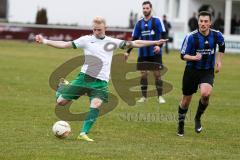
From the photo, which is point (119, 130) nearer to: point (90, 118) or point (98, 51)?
point (90, 118)

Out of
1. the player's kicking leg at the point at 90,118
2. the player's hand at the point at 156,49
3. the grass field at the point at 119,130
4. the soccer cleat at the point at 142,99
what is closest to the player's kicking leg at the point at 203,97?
the grass field at the point at 119,130

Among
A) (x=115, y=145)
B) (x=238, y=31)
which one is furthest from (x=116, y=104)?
(x=238, y=31)

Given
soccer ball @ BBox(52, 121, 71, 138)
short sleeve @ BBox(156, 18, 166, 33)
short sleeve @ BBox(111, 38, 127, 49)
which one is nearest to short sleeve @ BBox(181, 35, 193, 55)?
short sleeve @ BBox(111, 38, 127, 49)

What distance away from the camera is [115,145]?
35.4 ft

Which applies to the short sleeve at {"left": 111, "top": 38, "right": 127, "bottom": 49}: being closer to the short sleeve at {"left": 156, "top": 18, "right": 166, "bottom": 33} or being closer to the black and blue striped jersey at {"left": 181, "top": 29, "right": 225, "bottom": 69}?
Result: the black and blue striped jersey at {"left": 181, "top": 29, "right": 225, "bottom": 69}

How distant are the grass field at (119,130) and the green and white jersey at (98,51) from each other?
1.09 metres

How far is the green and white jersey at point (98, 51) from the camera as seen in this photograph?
447 inches

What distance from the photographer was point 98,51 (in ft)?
37.2

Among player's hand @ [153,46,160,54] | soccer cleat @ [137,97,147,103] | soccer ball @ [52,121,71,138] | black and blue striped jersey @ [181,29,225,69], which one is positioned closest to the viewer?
soccer ball @ [52,121,71,138]

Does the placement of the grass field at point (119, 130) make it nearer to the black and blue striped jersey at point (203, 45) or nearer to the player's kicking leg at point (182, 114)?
the player's kicking leg at point (182, 114)

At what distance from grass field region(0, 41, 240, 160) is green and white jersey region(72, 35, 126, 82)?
109cm

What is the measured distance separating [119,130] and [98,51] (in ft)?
6.04

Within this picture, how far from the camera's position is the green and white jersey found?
11.4m

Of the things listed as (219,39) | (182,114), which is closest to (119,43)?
(219,39)
